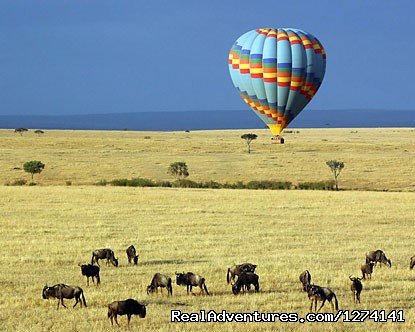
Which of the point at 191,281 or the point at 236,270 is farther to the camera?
the point at 236,270

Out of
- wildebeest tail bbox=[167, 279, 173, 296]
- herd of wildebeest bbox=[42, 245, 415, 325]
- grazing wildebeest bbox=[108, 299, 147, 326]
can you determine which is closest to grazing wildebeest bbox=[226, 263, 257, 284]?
herd of wildebeest bbox=[42, 245, 415, 325]

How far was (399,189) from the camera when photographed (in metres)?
61.9

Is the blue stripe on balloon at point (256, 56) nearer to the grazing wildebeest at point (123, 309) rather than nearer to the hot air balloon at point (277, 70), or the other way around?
the hot air balloon at point (277, 70)

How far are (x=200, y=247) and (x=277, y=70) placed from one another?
3287 centimetres

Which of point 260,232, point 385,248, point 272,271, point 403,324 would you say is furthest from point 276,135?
point 403,324

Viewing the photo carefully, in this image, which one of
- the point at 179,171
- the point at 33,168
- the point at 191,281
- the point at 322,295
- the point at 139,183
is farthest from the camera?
the point at 179,171

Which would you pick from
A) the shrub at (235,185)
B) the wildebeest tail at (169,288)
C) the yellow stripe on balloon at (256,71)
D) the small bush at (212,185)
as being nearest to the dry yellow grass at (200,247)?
the wildebeest tail at (169,288)

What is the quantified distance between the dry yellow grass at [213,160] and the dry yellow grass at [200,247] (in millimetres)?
20470

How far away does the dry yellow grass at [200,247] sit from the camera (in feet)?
53.5

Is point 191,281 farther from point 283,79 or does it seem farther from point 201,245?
point 283,79

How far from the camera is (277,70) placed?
188ft

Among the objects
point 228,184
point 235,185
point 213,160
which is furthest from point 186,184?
point 213,160

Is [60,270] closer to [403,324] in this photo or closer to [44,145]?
[403,324]

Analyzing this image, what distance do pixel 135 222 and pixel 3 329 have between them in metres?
19.9
